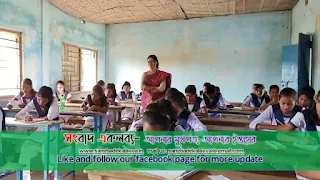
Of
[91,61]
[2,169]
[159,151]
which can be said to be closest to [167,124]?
[159,151]

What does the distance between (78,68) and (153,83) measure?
14.3 ft

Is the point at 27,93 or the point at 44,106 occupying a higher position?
the point at 27,93

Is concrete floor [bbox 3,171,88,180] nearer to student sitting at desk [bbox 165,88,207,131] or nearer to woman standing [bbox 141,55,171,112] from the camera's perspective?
woman standing [bbox 141,55,171,112]

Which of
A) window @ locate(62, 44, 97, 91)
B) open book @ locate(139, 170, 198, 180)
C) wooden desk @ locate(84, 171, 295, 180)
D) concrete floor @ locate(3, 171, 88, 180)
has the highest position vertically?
window @ locate(62, 44, 97, 91)

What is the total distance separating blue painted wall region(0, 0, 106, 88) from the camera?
206 inches

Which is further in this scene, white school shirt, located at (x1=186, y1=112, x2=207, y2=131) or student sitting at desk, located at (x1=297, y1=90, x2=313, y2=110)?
student sitting at desk, located at (x1=297, y1=90, x2=313, y2=110)

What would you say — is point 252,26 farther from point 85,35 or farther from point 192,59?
point 85,35

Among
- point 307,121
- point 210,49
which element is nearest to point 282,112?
point 307,121

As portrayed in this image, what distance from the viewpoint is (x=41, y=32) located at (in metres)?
5.94

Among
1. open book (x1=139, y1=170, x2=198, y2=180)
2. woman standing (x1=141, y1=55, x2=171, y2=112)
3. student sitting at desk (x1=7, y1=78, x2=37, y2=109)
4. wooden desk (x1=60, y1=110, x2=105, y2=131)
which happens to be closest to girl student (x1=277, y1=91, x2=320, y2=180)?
open book (x1=139, y1=170, x2=198, y2=180)

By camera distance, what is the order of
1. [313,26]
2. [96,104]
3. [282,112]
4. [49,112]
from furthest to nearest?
1. [313,26]
2. [96,104]
3. [49,112]
4. [282,112]

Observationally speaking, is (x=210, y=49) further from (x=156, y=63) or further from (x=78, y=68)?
(x=156, y=63)

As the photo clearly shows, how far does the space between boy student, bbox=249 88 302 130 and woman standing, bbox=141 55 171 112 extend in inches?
54.0

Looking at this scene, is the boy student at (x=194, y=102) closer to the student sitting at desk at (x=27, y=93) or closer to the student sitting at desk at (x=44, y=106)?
the student sitting at desk at (x=44, y=106)
